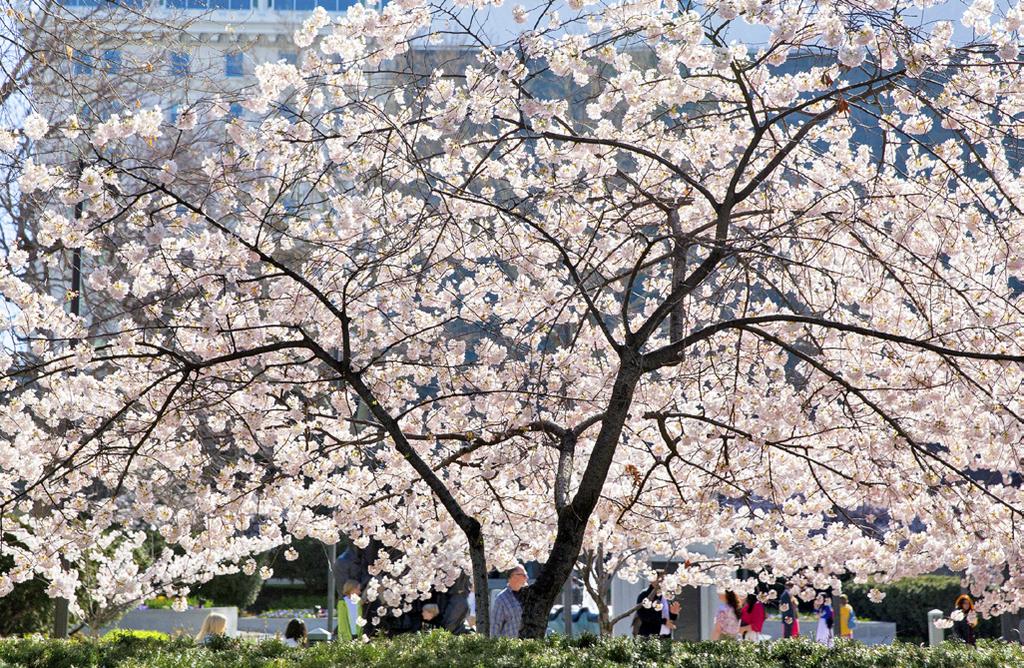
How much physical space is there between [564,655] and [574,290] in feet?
9.11

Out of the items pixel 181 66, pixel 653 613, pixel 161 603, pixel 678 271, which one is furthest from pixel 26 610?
pixel 678 271

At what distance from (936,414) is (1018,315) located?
3.61 feet

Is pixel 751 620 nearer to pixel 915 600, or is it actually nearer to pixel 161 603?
pixel 915 600

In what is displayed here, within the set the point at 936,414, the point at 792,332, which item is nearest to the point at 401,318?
the point at 792,332

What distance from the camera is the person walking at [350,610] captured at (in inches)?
366

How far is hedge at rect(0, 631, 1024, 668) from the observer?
518cm

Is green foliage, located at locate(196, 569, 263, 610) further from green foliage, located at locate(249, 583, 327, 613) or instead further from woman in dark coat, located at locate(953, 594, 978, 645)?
woman in dark coat, located at locate(953, 594, 978, 645)

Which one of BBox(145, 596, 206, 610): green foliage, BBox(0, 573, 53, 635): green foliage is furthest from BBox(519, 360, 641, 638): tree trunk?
BBox(145, 596, 206, 610): green foliage

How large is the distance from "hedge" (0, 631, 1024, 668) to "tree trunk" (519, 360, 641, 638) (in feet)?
1.54

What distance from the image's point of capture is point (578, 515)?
6.18 m

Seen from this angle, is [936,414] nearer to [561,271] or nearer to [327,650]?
[561,271]

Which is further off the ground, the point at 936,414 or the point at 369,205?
the point at 369,205

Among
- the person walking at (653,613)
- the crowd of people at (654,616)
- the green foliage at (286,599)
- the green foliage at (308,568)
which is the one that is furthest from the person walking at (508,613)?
the green foliage at (308,568)

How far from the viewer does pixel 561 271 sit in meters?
8.83
